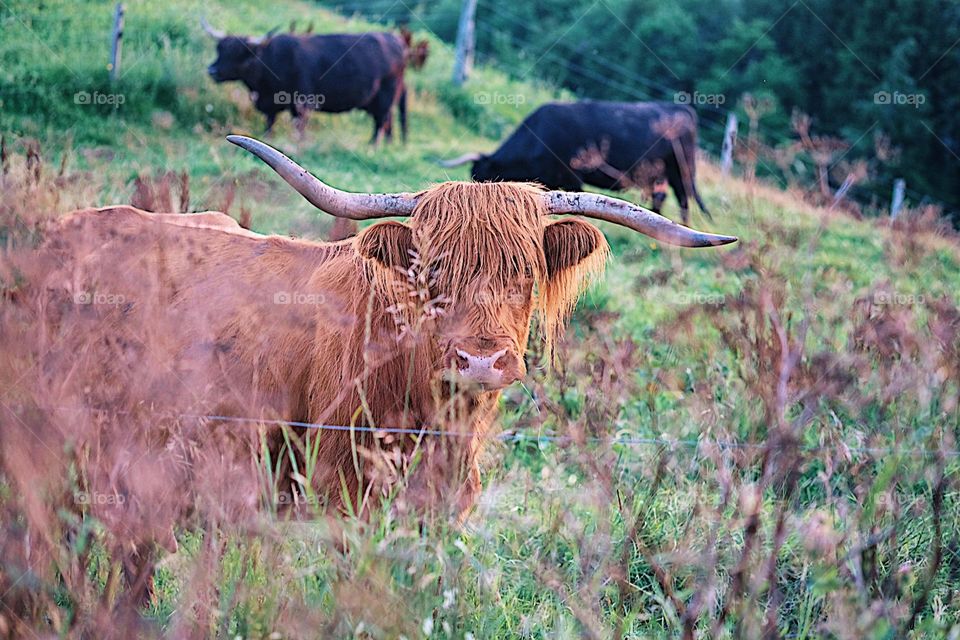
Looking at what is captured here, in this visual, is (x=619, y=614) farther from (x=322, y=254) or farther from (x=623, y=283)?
(x=623, y=283)

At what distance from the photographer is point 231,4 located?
19.0m

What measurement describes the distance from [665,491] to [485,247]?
1.57 metres

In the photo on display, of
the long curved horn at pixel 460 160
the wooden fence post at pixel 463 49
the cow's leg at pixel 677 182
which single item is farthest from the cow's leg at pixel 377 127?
the cow's leg at pixel 677 182

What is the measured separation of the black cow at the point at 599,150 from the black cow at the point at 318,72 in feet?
9.91

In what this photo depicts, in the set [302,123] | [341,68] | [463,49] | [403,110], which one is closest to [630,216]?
[302,123]

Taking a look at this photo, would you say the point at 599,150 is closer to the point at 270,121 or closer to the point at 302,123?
the point at 302,123

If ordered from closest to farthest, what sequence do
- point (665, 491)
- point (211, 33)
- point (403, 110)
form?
point (665, 491), point (211, 33), point (403, 110)

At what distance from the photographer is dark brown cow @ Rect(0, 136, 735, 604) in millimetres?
2994

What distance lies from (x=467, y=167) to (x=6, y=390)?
36.8 ft

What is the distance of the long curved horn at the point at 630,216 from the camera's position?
3322mm

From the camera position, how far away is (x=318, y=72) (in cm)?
1389

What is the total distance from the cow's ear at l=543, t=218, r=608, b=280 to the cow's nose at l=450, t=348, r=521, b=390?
2.46 ft

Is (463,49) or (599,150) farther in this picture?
(463,49)

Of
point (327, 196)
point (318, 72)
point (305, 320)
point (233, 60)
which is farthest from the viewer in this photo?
point (318, 72)
